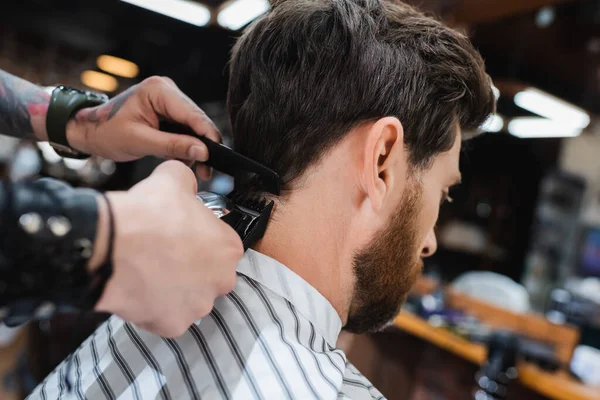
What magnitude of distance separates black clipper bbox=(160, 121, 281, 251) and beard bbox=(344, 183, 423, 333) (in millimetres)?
242

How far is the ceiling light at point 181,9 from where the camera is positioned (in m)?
3.61

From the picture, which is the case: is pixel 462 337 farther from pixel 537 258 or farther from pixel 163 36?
pixel 537 258

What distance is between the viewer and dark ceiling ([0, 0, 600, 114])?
11.7 ft

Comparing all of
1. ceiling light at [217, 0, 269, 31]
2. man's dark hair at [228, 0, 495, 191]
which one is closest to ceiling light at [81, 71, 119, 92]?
ceiling light at [217, 0, 269, 31]

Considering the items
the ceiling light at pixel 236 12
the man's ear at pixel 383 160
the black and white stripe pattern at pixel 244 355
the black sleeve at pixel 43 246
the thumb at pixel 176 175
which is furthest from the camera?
the ceiling light at pixel 236 12

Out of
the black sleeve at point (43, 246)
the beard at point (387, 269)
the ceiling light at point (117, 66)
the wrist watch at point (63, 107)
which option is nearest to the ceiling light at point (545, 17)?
the beard at point (387, 269)

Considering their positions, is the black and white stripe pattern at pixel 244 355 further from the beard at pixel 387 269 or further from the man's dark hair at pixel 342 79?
the man's dark hair at pixel 342 79

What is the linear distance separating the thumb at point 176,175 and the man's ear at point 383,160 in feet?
1.22

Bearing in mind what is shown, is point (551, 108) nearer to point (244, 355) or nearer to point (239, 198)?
point (239, 198)

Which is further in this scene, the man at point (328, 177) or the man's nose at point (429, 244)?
the man's nose at point (429, 244)

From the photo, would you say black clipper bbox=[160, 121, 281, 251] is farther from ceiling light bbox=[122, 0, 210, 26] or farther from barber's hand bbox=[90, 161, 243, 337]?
ceiling light bbox=[122, 0, 210, 26]

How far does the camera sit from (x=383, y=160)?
0.91 m

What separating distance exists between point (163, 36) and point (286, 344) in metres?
4.70

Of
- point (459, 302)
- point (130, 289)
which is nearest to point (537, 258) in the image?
point (459, 302)
